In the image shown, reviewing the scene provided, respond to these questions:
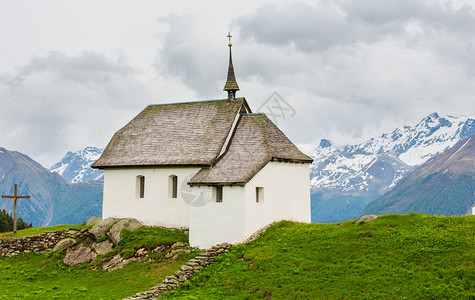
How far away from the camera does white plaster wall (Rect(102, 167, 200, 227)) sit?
36.7 m

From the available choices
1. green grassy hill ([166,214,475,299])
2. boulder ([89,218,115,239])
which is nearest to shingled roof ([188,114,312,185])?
green grassy hill ([166,214,475,299])

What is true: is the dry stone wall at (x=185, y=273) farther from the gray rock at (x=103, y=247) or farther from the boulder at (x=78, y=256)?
the boulder at (x=78, y=256)

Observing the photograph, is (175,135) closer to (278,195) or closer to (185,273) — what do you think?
(278,195)

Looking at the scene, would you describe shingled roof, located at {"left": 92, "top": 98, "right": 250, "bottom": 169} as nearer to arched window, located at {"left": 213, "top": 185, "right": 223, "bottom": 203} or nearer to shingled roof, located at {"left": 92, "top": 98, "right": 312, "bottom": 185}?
shingled roof, located at {"left": 92, "top": 98, "right": 312, "bottom": 185}

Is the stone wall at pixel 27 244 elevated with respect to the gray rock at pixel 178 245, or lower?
lower

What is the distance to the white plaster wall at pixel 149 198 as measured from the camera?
36.7m

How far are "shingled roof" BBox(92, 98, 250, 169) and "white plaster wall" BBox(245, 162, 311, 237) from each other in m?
4.57

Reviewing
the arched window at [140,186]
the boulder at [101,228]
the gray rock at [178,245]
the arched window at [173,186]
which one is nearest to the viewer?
the gray rock at [178,245]

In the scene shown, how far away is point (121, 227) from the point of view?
121 feet

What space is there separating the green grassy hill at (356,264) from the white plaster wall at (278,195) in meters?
2.83

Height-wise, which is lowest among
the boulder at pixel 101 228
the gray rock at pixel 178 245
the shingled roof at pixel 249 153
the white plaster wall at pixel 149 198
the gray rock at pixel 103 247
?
the gray rock at pixel 103 247

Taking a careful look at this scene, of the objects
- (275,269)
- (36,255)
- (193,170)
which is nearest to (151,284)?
(275,269)

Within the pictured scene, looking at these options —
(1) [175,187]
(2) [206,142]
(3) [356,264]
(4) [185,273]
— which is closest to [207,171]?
(2) [206,142]

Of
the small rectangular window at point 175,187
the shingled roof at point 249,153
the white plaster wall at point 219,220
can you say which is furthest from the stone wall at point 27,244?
the shingled roof at point 249,153
